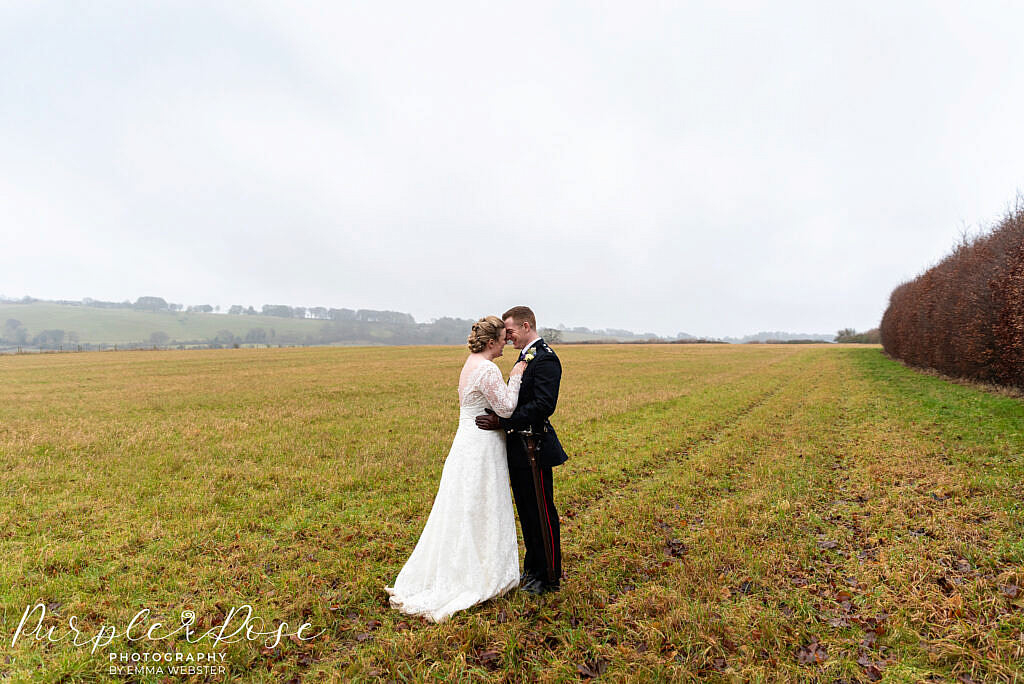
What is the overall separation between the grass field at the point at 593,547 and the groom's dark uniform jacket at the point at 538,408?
1726mm

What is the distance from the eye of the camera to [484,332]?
16.1 feet

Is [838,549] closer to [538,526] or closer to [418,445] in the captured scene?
[538,526]

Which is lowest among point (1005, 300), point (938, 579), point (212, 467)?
point (212, 467)

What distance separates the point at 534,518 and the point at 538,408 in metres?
1.45

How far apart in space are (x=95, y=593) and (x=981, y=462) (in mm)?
15680

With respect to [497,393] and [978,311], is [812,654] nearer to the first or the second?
[497,393]

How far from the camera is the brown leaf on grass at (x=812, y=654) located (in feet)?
13.9

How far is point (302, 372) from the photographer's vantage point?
35.4m

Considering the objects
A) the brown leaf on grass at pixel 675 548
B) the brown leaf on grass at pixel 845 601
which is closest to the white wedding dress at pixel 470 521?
the brown leaf on grass at pixel 675 548

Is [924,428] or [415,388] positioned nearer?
[924,428]

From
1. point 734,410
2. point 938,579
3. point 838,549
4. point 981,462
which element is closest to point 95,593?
point 838,549

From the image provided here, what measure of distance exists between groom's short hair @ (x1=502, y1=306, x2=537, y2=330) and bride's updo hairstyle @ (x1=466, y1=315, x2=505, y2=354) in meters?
0.18

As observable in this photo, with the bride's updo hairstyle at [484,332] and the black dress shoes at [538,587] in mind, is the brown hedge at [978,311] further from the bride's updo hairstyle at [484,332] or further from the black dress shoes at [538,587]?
the bride's updo hairstyle at [484,332]

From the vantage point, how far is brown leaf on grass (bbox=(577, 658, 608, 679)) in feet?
13.6
